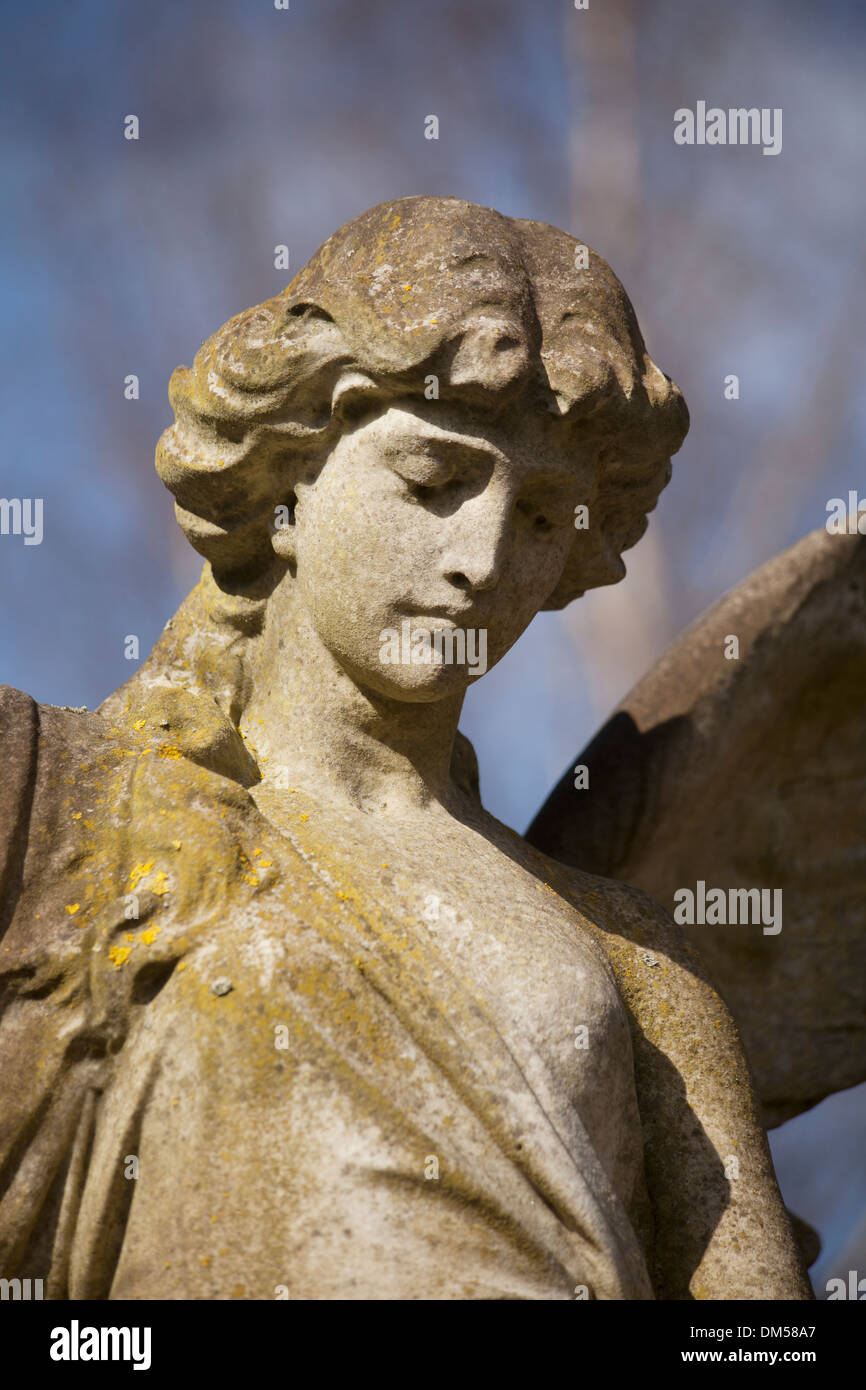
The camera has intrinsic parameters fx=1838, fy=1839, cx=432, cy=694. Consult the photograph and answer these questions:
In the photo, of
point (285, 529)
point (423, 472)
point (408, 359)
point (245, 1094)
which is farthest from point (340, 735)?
point (245, 1094)

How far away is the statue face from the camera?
3008 mm

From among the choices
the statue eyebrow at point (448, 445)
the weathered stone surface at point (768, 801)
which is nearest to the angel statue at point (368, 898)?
the statue eyebrow at point (448, 445)

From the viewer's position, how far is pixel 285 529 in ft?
10.7

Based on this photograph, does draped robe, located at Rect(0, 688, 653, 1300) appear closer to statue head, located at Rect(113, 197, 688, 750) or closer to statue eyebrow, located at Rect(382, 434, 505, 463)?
statue head, located at Rect(113, 197, 688, 750)

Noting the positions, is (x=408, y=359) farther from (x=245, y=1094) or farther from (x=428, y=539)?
(x=245, y=1094)

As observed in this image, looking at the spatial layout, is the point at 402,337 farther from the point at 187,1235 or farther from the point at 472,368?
the point at 187,1235

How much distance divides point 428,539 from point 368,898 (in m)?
0.60

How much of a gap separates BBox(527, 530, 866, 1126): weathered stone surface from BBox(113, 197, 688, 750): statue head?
1294 mm

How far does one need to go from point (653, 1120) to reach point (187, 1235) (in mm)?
906

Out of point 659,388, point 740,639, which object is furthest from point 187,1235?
point 740,639

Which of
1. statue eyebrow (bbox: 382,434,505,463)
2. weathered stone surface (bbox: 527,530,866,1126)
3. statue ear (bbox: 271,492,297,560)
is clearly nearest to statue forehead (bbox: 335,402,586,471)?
statue eyebrow (bbox: 382,434,505,463)

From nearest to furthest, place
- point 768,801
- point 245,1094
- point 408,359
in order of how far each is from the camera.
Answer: point 245,1094, point 408,359, point 768,801

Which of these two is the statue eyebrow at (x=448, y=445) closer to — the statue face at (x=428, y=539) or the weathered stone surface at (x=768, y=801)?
the statue face at (x=428, y=539)

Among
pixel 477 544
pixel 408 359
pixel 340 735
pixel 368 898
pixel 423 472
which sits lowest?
pixel 368 898
